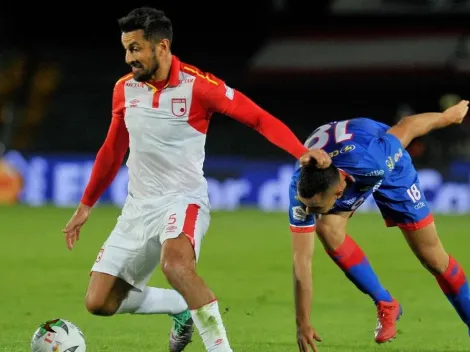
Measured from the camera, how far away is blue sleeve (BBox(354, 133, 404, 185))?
18.5 ft

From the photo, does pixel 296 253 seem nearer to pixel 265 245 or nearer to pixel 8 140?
pixel 265 245

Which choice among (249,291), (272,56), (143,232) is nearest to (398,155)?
(143,232)

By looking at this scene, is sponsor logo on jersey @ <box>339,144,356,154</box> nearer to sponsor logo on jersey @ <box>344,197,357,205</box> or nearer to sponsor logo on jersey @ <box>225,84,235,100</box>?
sponsor logo on jersey @ <box>344,197,357,205</box>

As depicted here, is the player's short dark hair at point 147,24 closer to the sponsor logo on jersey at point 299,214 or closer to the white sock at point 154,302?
the sponsor logo on jersey at point 299,214

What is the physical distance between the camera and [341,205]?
592 centimetres

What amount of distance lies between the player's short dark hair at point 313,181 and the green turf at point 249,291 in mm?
1286

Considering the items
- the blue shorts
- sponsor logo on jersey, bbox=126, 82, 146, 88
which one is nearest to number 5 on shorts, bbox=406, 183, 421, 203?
the blue shorts

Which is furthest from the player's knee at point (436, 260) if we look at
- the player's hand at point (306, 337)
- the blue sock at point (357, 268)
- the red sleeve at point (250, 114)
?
the red sleeve at point (250, 114)

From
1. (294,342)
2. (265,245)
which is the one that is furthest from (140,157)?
(265,245)

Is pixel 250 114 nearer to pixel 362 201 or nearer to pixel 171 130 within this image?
pixel 171 130

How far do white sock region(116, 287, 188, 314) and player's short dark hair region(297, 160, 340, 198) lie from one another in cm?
111

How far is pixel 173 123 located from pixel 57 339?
1290 millimetres

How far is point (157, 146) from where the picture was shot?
544cm

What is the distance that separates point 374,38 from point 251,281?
1555 centimetres
